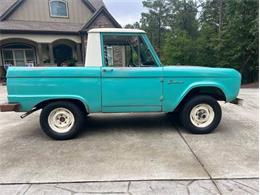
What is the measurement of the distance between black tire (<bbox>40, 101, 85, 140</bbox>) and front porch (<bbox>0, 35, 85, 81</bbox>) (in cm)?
1199

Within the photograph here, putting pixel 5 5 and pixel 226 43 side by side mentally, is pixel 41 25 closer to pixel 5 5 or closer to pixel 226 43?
pixel 5 5

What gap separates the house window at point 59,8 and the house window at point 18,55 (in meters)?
3.52

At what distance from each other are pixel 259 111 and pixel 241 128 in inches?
73.6

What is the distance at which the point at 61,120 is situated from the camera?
15.3ft

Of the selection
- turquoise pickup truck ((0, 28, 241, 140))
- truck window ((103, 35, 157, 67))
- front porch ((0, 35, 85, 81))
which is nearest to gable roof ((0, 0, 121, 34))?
front porch ((0, 35, 85, 81))

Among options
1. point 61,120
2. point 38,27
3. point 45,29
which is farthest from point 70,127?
point 38,27

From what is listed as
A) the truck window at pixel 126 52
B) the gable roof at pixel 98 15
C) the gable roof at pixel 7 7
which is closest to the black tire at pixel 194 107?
the truck window at pixel 126 52

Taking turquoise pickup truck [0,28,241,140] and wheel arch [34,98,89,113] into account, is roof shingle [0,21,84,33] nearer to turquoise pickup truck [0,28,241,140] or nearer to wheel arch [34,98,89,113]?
wheel arch [34,98,89,113]

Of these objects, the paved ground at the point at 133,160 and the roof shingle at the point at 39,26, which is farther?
the roof shingle at the point at 39,26

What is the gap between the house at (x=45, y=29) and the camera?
54.4ft

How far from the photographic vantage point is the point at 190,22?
27734mm

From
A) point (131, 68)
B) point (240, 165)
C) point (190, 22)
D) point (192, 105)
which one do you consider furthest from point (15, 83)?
point (190, 22)

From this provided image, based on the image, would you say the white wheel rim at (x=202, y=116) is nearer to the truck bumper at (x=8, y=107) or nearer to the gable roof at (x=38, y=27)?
the truck bumper at (x=8, y=107)

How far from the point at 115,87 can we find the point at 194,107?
171 centimetres
